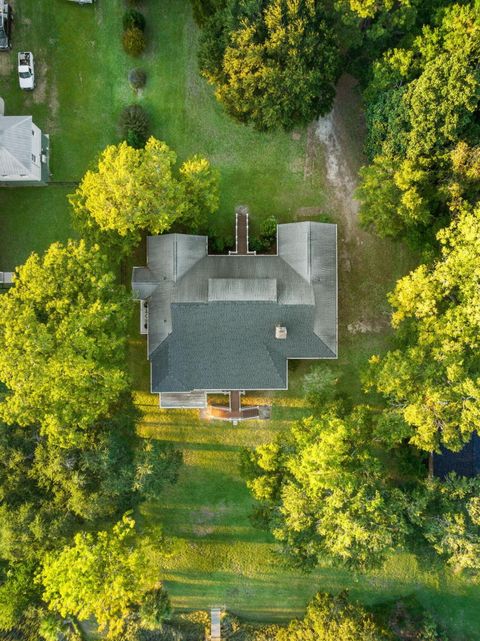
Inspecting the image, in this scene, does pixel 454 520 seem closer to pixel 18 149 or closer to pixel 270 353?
pixel 270 353

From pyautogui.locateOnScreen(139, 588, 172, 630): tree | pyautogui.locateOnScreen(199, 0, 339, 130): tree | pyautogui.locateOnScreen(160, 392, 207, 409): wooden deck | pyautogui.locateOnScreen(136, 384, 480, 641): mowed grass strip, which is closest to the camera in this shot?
pyautogui.locateOnScreen(199, 0, 339, 130): tree

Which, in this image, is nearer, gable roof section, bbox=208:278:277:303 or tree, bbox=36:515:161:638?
tree, bbox=36:515:161:638

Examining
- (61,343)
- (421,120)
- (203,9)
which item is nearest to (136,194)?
(61,343)

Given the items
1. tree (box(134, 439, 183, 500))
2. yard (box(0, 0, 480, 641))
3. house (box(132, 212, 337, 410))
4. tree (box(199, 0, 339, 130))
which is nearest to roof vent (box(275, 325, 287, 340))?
house (box(132, 212, 337, 410))

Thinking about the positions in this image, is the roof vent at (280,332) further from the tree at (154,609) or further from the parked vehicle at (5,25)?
the parked vehicle at (5,25)

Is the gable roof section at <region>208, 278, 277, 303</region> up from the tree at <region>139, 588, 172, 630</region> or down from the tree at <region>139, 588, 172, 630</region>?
up

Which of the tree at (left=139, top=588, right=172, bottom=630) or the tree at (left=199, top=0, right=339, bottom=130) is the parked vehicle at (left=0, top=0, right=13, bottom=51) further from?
the tree at (left=139, top=588, right=172, bottom=630)
